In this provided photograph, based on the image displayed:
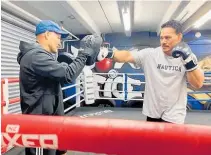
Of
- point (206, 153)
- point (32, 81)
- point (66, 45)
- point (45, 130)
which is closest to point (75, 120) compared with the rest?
point (45, 130)

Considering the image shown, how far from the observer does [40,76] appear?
164 cm

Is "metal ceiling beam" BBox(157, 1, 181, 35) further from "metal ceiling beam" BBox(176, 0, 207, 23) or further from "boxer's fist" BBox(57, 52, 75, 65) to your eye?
"boxer's fist" BBox(57, 52, 75, 65)

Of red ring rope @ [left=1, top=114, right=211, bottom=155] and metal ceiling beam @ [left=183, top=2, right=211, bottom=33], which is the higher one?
metal ceiling beam @ [left=183, top=2, right=211, bottom=33]

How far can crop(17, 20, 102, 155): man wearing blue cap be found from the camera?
5.16 ft

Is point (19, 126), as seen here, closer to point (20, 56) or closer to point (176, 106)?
point (20, 56)

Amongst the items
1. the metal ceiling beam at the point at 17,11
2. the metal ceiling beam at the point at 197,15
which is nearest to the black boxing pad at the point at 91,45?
the metal ceiling beam at the point at 17,11

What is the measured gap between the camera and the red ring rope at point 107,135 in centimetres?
75

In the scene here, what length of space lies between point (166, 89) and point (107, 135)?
46.0 inches

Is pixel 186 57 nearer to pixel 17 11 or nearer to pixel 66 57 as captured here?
pixel 66 57

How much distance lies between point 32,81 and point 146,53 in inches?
40.1

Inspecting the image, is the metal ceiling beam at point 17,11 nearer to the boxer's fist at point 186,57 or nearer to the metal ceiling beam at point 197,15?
the boxer's fist at point 186,57

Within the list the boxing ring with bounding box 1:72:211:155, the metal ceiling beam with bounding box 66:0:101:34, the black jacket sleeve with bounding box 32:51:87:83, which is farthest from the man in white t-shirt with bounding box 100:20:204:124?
the metal ceiling beam with bounding box 66:0:101:34

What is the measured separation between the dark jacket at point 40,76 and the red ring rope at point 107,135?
0.75m

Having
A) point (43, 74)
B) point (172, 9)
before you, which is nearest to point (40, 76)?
point (43, 74)
